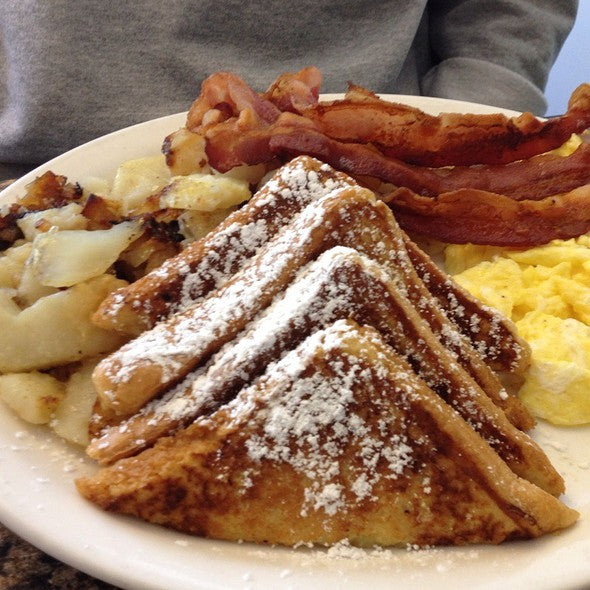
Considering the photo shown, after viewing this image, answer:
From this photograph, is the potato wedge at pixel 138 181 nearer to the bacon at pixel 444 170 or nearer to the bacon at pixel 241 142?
the bacon at pixel 241 142

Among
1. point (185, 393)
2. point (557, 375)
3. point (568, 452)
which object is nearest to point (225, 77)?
point (185, 393)

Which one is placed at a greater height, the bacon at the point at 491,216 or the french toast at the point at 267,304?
the french toast at the point at 267,304

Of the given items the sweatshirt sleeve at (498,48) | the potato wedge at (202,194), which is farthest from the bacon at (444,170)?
the sweatshirt sleeve at (498,48)

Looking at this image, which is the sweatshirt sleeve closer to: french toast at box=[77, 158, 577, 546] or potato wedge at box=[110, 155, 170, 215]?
potato wedge at box=[110, 155, 170, 215]

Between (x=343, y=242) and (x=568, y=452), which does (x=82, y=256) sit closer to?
(x=343, y=242)

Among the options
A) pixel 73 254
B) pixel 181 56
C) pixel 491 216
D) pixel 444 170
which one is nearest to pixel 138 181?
pixel 73 254

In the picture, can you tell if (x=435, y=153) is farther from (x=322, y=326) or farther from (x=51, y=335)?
(x=51, y=335)
